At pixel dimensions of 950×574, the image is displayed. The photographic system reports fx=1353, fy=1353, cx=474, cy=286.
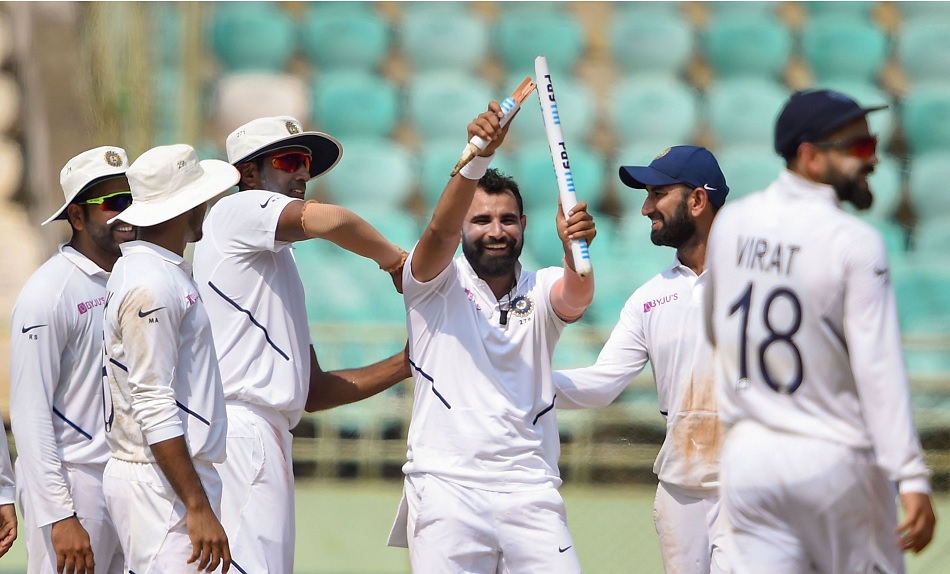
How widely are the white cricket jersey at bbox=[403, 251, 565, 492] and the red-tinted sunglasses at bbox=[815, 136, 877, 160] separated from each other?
1271 millimetres

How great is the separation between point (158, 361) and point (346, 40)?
9087 mm

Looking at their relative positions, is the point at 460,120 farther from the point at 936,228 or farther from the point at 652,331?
the point at 652,331

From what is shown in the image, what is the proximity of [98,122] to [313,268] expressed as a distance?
205 centimetres

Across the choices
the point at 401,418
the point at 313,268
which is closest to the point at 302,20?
the point at 313,268

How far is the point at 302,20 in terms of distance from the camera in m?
12.5

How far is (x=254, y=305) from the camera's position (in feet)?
14.1

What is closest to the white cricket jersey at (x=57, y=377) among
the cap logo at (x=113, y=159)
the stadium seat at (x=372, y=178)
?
the cap logo at (x=113, y=159)

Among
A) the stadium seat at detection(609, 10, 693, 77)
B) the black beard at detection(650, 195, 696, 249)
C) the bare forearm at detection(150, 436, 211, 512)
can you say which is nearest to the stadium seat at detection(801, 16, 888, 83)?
the stadium seat at detection(609, 10, 693, 77)

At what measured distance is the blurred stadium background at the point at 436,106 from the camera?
1029 centimetres

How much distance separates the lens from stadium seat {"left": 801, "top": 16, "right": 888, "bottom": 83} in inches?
469

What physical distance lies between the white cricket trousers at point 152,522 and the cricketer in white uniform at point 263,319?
481 millimetres

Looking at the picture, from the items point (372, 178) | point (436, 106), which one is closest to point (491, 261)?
point (372, 178)

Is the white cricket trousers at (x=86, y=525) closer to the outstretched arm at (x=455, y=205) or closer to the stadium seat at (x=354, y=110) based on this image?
the outstretched arm at (x=455, y=205)

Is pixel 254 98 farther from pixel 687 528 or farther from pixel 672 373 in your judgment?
pixel 687 528
